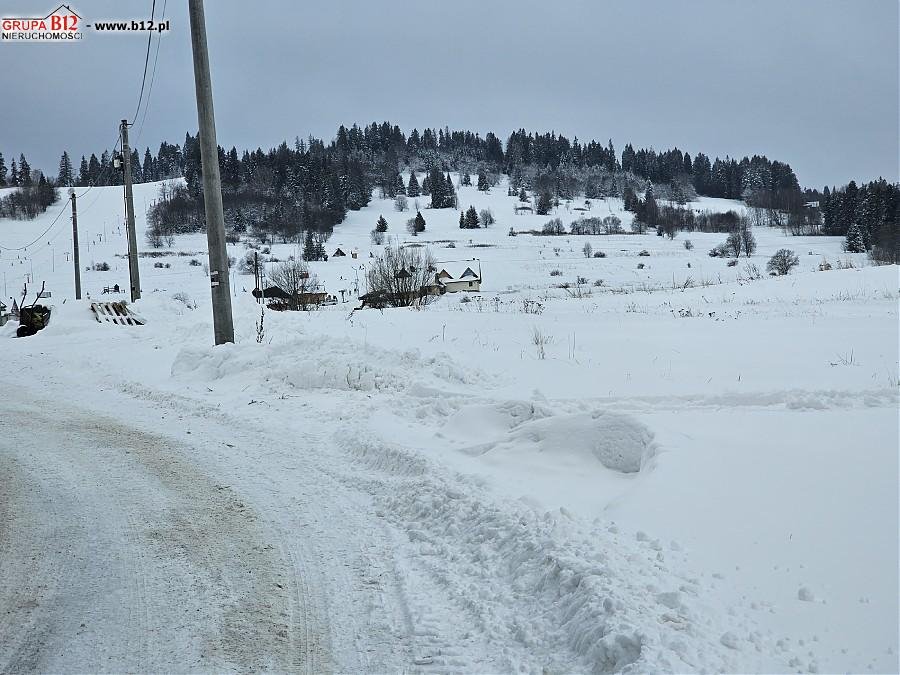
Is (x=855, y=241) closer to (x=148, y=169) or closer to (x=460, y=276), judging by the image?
(x=460, y=276)

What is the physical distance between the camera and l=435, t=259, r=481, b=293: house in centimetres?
6850

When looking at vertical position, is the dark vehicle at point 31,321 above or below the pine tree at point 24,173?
below

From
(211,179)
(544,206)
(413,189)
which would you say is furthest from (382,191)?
(211,179)

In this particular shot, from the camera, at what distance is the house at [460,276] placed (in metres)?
68.5

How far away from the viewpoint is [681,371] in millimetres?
8195

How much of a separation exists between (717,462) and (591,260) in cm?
8163

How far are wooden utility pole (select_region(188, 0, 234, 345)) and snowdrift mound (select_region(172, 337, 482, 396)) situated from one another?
828mm

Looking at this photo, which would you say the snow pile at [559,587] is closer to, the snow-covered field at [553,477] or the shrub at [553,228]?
the snow-covered field at [553,477]

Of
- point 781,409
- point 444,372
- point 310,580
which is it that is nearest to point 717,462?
point 781,409

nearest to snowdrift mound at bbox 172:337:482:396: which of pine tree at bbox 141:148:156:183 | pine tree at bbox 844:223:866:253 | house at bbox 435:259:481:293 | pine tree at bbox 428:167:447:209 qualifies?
house at bbox 435:259:481:293

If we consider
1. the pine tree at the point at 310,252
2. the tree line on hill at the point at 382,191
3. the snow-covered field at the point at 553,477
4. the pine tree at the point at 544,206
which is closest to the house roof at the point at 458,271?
the pine tree at the point at 310,252

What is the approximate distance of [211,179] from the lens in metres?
10.7

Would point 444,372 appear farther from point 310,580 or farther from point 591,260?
point 591,260

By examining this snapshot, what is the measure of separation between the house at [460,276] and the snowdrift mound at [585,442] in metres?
59.1
